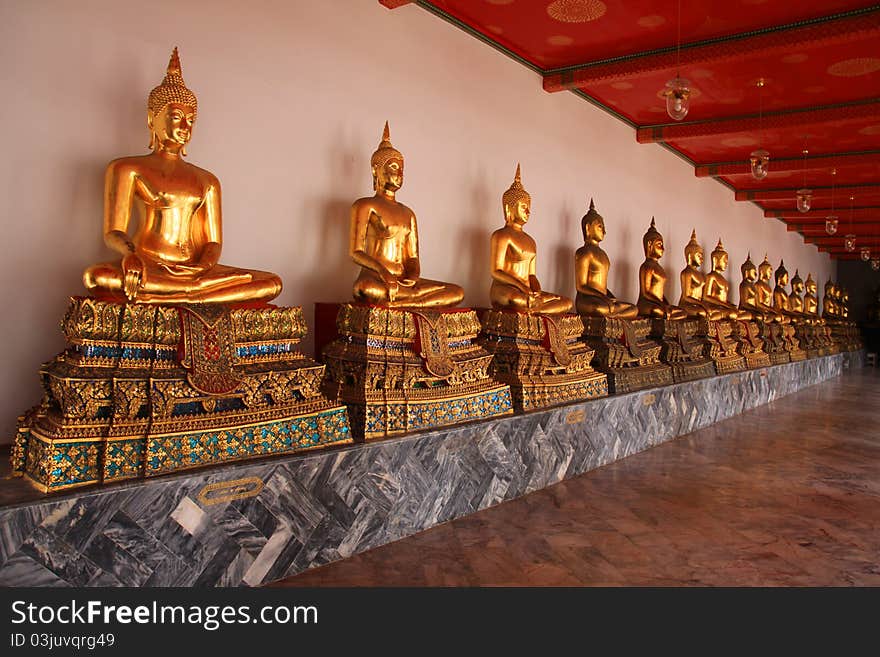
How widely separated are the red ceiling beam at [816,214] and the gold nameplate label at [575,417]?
344 inches

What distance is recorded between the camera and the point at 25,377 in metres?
2.58

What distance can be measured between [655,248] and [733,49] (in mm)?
2234

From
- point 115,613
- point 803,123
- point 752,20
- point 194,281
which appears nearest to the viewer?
point 115,613

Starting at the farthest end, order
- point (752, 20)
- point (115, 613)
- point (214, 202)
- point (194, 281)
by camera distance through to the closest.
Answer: point (752, 20)
point (214, 202)
point (194, 281)
point (115, 613)

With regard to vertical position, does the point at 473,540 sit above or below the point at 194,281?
below

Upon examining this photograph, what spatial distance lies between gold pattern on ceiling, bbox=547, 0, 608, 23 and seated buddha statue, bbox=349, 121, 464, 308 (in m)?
1.54

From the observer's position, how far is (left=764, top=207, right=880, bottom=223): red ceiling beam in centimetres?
1103

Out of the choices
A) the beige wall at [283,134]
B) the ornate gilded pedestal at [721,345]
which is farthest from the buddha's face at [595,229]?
the ornate gilded pedestal at [721,345]

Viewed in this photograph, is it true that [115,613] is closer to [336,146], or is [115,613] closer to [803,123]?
[336,146]

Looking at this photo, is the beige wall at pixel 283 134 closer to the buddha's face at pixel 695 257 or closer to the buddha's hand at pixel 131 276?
the buddha's hand at pixel 131 276

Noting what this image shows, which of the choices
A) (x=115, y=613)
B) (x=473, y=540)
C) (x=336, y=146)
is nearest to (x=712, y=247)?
(x=336, y=146)

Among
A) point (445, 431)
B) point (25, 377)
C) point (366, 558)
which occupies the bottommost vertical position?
point (366, 558)

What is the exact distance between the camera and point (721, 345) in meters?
6.80

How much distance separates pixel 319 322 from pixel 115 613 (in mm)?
2003
